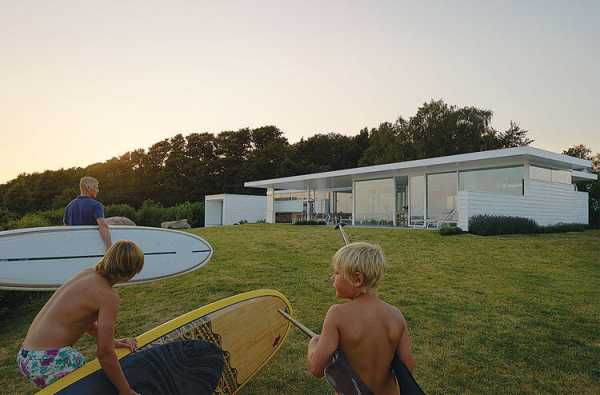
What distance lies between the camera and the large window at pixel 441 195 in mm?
17047

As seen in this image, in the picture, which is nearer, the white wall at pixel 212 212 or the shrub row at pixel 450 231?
the shrub row at pixel 450 231

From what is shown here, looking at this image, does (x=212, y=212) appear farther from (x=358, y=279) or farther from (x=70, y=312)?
(x=358, y=279)

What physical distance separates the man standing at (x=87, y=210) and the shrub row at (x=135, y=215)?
5.83 m

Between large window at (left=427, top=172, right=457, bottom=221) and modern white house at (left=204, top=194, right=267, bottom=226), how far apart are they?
15001mm

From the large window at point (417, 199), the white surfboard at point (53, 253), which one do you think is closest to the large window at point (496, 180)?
the large window at point (417, 199)

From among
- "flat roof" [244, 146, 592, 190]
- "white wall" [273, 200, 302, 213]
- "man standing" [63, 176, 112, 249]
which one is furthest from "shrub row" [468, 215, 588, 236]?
"white wall" [273, 200, 302, 213]

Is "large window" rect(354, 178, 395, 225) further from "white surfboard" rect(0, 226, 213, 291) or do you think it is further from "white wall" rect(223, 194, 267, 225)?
"white surfboard" rect(0, 226, 213, 291)

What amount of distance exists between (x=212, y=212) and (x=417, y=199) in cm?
1671

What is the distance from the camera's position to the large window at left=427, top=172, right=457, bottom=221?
55.9ft

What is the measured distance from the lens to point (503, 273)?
7988 mm

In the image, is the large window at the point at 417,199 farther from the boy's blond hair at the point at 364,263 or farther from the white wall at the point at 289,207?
the boy's blond hair at the point at 364,263

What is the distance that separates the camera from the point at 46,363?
2.11 meters

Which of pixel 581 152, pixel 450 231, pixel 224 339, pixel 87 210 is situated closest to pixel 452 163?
pixel 450 231

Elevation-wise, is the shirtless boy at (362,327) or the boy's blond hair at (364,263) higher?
the boy's blond hair at (364,263)
